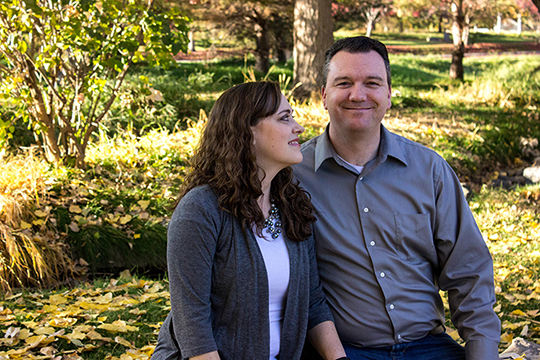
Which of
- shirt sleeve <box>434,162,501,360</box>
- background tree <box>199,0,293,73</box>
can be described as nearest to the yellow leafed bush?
shirt sleeve <box>434,162,501,360</box>

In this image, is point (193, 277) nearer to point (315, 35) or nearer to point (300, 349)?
point (300, 349)

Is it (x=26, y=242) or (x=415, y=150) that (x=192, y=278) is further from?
(x=26, y=242)

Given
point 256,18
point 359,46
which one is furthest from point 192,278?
point 256,18

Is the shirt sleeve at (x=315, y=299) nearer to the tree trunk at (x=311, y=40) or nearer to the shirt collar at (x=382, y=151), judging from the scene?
the shirt collar at (x=382, y=151)

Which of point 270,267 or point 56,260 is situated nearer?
point 270,267

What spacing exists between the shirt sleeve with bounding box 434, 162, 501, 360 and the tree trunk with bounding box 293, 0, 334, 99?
6702mm

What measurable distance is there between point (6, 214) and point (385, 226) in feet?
10.2

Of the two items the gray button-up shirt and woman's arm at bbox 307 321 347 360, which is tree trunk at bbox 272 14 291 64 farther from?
woman's arm at bbox 307 321 347 360

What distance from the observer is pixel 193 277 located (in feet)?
6.41

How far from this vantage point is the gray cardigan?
195cm

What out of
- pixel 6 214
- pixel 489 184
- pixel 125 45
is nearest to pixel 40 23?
pixel 125 45

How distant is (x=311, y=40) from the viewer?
9008mm

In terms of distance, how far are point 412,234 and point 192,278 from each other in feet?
3.44

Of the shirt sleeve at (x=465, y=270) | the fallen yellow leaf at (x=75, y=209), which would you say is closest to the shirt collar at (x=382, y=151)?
the shirt sleeve at (x=465, y=270)
